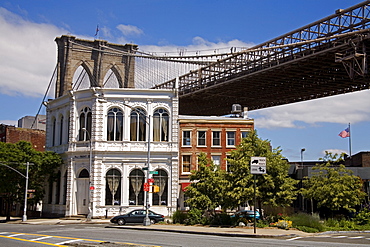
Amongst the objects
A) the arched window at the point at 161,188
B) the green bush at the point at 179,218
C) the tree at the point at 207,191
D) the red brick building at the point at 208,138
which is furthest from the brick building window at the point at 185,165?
the green bush at the point at 179,218

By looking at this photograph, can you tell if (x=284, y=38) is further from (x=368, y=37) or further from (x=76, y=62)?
(x=76, y=62)

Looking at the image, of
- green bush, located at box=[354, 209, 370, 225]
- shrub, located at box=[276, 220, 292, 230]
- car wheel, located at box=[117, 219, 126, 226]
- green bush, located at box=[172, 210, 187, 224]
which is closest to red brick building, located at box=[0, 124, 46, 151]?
car wheel, located at box=[117, 219, 126, 226]

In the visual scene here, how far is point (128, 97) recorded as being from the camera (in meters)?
46.7

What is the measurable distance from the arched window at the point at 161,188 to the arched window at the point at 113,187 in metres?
3.36

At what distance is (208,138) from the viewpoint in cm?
4862

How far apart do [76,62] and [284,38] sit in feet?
104

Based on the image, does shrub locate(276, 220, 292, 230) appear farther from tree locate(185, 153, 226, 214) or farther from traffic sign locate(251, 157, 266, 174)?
tree locate(185, 153, 226, 214)

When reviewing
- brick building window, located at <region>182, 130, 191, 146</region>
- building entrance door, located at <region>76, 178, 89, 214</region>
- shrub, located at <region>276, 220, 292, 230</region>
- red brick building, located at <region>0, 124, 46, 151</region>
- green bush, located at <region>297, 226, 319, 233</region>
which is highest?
red brick building, located at <region>0, 124, 46, 151</region>

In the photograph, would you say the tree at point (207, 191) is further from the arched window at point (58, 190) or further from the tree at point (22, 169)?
the arched window at point (58, 190)

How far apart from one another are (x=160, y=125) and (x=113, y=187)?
7.33 metres

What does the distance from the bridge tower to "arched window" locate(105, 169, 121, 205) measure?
2965 centimetres

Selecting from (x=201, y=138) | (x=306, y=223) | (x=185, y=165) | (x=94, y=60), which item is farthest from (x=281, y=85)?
(x=306, y=223)

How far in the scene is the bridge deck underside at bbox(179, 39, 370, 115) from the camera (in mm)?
60625

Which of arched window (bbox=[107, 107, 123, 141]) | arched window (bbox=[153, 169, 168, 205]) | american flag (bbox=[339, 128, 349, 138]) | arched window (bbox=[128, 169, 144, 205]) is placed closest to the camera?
arched window (bbox=[128, 169, 144, 205])
